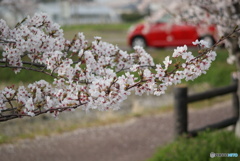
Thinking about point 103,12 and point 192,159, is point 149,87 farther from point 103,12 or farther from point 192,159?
point 103,12

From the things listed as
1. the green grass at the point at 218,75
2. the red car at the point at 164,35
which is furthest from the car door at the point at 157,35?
the green grass at the point at 218,75

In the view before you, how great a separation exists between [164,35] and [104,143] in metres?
9.13

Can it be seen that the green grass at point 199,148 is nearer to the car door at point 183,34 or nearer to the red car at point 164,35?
the red car at point 164,35

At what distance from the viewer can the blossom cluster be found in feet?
7.80

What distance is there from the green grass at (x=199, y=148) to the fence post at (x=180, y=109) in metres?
0.16

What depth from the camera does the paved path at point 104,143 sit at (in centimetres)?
566

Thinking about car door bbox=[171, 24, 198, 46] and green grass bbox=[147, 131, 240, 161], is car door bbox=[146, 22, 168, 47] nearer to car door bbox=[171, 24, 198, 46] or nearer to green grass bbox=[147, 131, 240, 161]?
car door bbox=[171, 24, 198, 46]

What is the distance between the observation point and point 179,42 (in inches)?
567

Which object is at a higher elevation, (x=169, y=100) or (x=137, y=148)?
(x=169, y=100)

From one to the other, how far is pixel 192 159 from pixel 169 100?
206 inches

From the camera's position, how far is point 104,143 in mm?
6230

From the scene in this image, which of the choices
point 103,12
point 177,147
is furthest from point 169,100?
point 103,12

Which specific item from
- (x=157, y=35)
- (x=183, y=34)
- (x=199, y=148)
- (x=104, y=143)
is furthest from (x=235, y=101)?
(x=157, y=35)

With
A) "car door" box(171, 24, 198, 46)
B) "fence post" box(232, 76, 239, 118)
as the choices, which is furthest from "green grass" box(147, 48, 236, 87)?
"fence post" box(232, 76, 239, 118)
